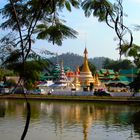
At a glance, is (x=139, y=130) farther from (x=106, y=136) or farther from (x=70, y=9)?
(x=70, y=9)

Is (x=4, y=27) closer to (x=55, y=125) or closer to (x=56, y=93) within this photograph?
(x=55, y=125)

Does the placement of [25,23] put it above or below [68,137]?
above

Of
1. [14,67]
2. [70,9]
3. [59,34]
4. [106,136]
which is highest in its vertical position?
[70,9]

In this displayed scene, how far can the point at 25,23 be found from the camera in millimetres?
3137

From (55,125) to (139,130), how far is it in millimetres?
3071

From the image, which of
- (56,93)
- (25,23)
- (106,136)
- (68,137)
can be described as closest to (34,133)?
(68,137)

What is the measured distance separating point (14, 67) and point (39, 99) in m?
28.0

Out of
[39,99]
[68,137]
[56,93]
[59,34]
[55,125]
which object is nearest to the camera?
[59,34]

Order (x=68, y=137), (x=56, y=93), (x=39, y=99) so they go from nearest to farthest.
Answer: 1. (x=68, y=137)
2. (x=39, y=99)
3. (x=56, y=93)

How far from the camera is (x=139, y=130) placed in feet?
48.9

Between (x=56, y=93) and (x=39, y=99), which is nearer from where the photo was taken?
(x=39, y=99)

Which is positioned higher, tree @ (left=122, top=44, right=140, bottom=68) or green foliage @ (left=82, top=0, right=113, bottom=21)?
green foliage @ (left=82, top=0, right=113, bottom=21)

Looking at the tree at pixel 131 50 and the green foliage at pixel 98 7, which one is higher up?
the green foliage at pixel 98 7

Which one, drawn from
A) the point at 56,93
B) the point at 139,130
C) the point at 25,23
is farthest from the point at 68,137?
the point at 56,93
